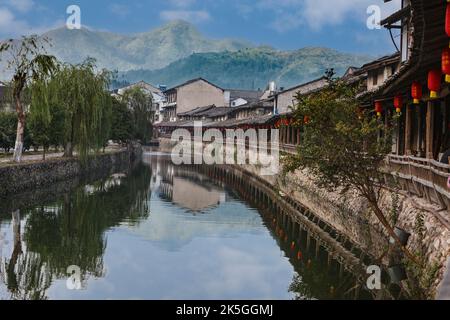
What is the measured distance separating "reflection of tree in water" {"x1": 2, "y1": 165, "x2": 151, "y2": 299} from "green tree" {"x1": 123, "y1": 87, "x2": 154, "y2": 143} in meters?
34.2

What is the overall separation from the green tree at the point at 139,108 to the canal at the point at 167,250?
38085mm

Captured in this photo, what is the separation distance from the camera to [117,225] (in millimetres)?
28078

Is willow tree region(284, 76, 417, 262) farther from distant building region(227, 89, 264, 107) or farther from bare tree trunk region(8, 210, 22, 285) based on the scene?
distant building region(227, 89, 264, 107)

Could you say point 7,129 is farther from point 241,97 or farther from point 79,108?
point 241,97

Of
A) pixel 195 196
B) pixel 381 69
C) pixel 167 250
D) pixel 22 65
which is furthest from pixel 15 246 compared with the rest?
pixel 381 69

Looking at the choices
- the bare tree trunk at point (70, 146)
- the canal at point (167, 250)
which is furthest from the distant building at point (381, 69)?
the bare tree trunk at point (70, 146)

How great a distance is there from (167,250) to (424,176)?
10.3m

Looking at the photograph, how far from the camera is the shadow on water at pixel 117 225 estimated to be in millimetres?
17453

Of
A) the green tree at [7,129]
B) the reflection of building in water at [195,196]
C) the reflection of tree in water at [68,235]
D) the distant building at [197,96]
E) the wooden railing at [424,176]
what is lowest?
the reflection of building in water at [195,196]

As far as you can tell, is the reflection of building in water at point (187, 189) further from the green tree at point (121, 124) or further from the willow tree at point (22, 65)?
the willow tree at point (22, 65)
